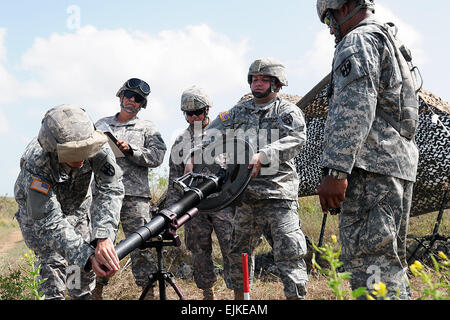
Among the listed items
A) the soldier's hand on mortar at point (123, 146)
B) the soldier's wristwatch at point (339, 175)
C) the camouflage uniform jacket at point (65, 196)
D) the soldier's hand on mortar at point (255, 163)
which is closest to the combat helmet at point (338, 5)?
the soldier's wristwatch at point (339, 175)

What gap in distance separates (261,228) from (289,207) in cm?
36

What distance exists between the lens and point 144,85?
581 cm

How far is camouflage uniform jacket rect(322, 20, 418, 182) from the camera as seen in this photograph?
265 centimetres

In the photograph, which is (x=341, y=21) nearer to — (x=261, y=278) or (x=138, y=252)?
(x=138, y=252)

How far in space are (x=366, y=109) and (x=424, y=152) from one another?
12.3 ft

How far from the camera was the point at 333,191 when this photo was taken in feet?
8.65

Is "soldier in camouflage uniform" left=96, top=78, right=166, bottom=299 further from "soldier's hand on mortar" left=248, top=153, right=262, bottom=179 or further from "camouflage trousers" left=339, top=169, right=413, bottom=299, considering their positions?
"camouflage trousers" left=339, top=169, right=413, bottom=299

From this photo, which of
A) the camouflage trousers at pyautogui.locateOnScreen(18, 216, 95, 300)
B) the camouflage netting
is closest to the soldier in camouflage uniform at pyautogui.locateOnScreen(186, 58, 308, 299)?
the camouflage trousers at pyautogui.locateOnScreen(18, 216, 95, 300)

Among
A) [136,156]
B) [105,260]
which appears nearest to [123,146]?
[136,156]

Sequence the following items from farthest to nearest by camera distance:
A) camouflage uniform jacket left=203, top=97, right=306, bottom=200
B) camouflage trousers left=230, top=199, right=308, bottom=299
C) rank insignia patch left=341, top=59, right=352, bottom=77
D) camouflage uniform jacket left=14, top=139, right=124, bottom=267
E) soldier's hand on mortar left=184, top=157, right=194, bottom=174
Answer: soldier's hand on mortar left=184, top=157, right=194, bottom=174 → camouflage uniform jacket left=203, top=97, right=306, bottom=200 → camouflage trousers left=230, top=199, right=308, bottom=299 → camouflage uniform jacket left=14, top=139, right=124, bottom=267 → rank insignia patch left=341, top=59, right=352, bottom=77

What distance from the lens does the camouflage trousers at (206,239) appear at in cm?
518

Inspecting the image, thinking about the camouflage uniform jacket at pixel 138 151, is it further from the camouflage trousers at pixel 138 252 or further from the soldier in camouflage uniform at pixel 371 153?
the soldier in camouflage uniform at pixel 371 153
